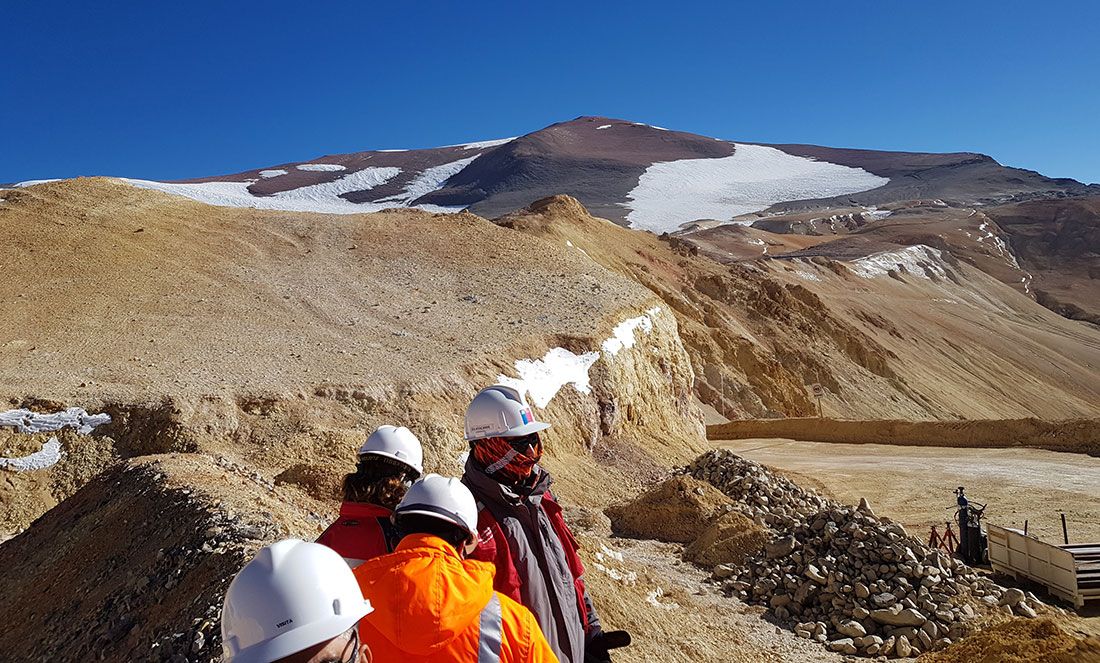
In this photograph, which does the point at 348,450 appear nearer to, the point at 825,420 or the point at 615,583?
the point at 615,583

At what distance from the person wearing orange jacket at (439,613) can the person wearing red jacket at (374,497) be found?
0.73 m

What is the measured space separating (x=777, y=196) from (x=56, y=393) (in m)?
109

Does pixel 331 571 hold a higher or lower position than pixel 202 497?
higher

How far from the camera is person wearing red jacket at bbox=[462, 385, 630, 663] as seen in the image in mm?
3379

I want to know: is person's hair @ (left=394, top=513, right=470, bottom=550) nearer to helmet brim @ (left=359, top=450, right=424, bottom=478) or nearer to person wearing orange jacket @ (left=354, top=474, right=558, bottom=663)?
person wearing orange jacket @ (left=354, top=474, right=558, bottom=663)

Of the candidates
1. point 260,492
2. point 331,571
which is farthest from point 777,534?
point 331,571

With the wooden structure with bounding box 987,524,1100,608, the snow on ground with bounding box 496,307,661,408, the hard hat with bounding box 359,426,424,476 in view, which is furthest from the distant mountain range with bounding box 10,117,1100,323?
the hard hat with bounding box 359,426,424,476

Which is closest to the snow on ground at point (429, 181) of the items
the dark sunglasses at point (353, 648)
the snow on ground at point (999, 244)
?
the snow on ground at point (999, 244)

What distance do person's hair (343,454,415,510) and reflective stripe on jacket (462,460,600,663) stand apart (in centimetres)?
31

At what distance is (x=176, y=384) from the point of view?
37.9 ft

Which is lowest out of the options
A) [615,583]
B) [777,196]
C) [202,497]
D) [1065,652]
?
[1065,652]

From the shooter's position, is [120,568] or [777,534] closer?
[120,568]

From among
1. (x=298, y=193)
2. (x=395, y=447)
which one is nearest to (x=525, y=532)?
(x=395, y=447)

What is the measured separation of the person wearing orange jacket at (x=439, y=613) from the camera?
96.9 inches
